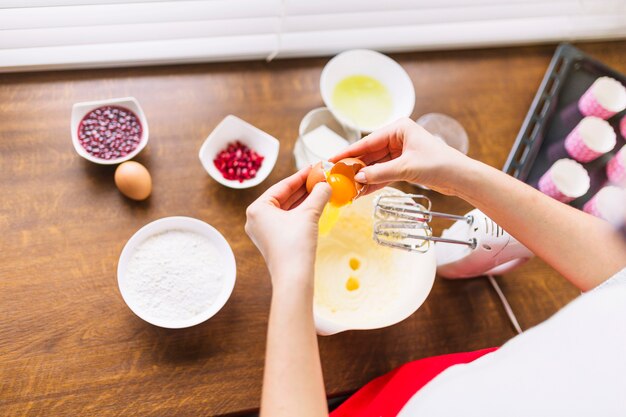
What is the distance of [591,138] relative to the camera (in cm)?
137

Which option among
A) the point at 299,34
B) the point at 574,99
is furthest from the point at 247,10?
the point at 574,99

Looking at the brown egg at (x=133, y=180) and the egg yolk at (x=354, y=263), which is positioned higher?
the brown egg at (x=133, y=180)

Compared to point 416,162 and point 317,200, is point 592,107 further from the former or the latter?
point 317,200

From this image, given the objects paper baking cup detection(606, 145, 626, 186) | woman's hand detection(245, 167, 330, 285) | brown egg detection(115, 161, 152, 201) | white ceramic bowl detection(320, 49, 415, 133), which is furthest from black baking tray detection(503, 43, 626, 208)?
brown egg detection(115, 161, 152, 201)

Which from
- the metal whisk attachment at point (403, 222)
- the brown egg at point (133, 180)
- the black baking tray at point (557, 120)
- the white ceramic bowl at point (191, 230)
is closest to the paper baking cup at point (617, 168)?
Answer: the black baking tray at point (557, 120)

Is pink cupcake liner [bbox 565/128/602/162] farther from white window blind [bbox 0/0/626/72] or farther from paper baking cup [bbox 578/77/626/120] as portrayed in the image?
white window blind [bbox 0/0/626/72]

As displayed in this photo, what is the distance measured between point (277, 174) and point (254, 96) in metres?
0.23

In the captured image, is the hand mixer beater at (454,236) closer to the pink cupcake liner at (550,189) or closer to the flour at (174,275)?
the pink cupcake liner at (550,189)

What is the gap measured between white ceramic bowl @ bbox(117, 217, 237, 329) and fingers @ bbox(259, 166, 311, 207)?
0.21 m

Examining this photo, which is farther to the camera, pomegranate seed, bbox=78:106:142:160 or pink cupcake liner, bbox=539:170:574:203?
pink cupcake liner, bbox=539:170:574:203

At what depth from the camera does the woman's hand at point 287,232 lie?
0.77 m

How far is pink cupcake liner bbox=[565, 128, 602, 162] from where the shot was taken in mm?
1355

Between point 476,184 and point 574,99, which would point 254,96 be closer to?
point 476,184

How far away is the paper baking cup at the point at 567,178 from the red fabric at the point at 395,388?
1.69ft
